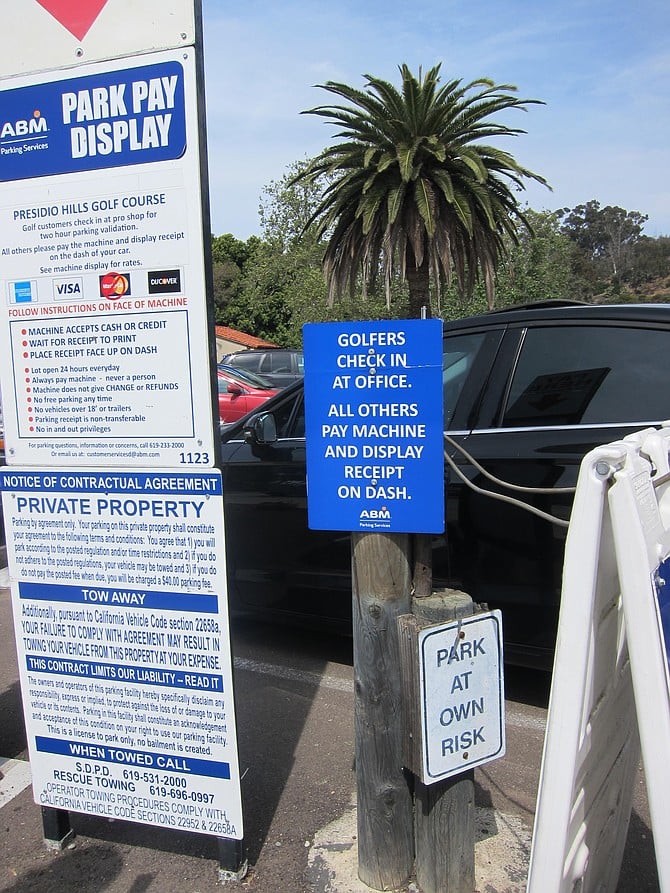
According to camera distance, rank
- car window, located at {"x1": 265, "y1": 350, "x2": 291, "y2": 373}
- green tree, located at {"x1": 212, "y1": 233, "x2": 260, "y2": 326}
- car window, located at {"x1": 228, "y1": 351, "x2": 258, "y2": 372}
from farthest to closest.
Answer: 1. green tree, located at {"x1": 212, "y1": 233, "x2": 260, "y2": 326}
2. car window, located at {"x1": 228, "y1": 351, "x2": 258, "y2": 372}
3. car window, located at {"x1": 265, "y1": 350, "x2": 291, "y2": 373}

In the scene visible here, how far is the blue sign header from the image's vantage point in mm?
2273

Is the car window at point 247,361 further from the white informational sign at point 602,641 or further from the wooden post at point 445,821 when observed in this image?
the white informational sign at point 602,641

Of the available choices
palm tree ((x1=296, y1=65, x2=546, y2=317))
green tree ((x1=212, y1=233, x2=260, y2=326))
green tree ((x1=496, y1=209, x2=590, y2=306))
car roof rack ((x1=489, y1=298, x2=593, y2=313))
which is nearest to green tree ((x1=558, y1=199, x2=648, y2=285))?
green tree ((x1=212, y1=233, x2=260, y2=326))

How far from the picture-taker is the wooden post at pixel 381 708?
7.46ft

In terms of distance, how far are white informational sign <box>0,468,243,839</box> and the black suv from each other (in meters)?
0.81

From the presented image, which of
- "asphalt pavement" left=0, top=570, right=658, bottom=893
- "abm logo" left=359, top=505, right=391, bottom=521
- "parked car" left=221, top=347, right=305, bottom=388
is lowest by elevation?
"asphalt pavement" left=0, top=570, right=658, bottom=893

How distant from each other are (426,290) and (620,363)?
1786 cm

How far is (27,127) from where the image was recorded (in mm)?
2445

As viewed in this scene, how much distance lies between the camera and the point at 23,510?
2625 mm

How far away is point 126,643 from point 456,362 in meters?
2.16

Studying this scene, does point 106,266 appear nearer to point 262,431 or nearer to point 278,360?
point 262,431

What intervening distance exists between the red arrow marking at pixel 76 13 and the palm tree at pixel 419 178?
651 inches

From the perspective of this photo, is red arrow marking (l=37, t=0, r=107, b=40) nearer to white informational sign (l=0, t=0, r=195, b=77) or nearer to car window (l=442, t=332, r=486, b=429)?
white informational sign (l=0, t=0, r=195, b=77)

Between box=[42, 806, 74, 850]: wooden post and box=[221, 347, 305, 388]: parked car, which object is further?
box=[221, 347, 305, 388]: parked car
